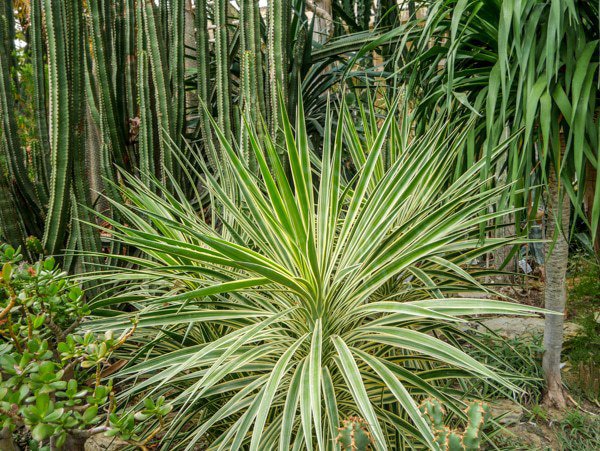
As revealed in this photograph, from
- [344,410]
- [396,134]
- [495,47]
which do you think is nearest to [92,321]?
[344,410]

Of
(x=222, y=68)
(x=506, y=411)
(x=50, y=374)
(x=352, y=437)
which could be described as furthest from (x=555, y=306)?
(x=50, y=374)

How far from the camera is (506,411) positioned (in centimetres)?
186

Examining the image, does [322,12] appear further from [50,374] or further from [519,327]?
[50,374]

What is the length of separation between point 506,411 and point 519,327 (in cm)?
89

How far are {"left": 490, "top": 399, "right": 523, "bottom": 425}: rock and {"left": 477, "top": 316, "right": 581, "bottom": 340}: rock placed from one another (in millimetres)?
469

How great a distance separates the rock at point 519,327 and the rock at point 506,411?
1.54ft

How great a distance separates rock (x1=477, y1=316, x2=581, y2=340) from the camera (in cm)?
249

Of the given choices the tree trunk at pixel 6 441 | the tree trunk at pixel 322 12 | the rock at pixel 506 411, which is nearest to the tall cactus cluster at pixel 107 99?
the tree trunk at pixel 6 441

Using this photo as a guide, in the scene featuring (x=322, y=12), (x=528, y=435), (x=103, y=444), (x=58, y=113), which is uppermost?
(x=322, y=12)

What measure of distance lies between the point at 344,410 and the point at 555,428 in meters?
0.95

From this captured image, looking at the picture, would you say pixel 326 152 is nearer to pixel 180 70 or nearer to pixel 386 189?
pixel 386 189

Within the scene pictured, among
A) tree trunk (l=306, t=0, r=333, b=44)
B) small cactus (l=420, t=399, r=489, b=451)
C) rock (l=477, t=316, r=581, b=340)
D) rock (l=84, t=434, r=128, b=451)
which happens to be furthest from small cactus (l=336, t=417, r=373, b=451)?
tree trunk (l=306, t=0, r=333, b=44)

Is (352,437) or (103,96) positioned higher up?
(103,96)

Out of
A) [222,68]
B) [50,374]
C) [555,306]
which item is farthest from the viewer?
[222,68]
